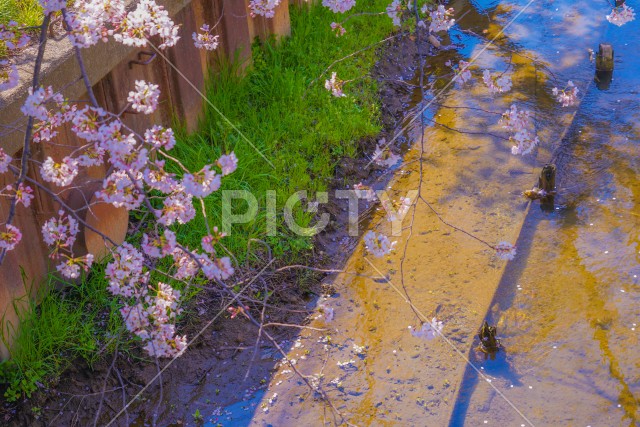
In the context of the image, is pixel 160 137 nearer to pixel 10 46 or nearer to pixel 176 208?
pixel 176 208

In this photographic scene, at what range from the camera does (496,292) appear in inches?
175

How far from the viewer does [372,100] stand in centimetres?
614

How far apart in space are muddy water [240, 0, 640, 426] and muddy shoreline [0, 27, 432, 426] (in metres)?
0.15

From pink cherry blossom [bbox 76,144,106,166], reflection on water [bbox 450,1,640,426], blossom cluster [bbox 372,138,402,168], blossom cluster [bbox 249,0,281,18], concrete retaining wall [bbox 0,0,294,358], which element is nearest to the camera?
pink cherry blossom [bbox 76,144,106,166]

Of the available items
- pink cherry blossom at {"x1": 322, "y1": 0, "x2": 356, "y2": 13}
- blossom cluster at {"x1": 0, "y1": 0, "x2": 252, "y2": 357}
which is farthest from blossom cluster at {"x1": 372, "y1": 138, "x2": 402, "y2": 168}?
blossom cluster at {"x1": 0, "y1": 0, "x2": 252, "y2": 357}

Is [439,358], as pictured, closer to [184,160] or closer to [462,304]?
[462,304]

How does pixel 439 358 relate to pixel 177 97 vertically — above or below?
below

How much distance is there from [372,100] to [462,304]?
2305 mm

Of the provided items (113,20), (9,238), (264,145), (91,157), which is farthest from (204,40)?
(9,238)

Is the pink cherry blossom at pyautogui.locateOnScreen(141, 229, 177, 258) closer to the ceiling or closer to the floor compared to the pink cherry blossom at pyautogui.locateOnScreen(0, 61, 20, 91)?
closer to the floor

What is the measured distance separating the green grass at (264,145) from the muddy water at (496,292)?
0.50m

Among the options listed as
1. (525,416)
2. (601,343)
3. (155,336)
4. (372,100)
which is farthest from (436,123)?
(155,336)

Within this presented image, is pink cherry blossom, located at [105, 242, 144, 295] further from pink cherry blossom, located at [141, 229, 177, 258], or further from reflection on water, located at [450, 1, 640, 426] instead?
reflection on water, located at [450, 1, 640, 426]

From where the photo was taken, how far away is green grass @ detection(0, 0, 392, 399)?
3748 mm
